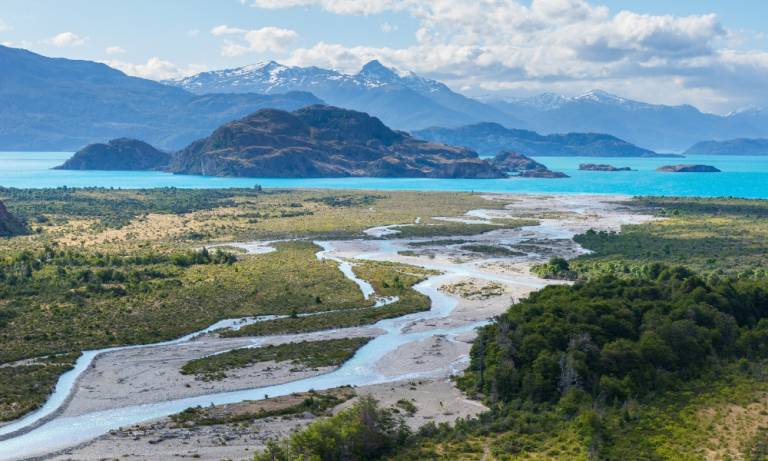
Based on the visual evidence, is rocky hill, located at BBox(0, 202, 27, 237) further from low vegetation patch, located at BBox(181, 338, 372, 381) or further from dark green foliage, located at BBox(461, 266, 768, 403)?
dark green foliage, located at BBox(461, 266, 768, 403)

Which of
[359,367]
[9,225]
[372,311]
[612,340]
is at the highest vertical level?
[9,225]

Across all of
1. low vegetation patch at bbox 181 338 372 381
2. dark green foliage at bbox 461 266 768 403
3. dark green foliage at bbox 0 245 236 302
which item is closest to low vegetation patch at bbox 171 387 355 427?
low vegetation patch at bbox 181 338 372 381

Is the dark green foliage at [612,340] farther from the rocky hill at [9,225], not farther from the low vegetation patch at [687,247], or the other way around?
the rocky hill at [9,225]

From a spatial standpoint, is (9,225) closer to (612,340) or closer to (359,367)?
(359,367)

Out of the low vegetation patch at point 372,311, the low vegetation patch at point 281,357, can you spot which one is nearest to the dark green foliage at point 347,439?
the low vegetation patch at point 281,357

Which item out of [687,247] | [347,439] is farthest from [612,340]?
[687,247]

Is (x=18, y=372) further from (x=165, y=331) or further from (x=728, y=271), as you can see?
(x=728, y=271)
